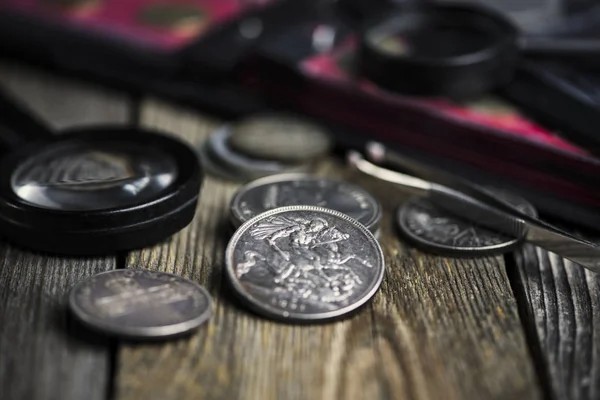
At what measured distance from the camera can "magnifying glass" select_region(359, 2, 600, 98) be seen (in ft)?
3.51

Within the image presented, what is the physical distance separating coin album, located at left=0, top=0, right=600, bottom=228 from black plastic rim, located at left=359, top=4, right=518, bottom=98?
0.06ft

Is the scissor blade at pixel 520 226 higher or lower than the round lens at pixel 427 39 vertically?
lower

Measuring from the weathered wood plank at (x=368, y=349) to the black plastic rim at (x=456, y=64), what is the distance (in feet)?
0.96

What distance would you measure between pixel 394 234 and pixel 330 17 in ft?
1.64

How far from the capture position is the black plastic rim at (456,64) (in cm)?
107

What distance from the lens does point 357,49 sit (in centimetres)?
117

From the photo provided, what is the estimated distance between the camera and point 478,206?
905 millimetres

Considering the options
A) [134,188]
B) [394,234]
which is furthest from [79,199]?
[394,234]

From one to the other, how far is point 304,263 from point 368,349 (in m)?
0.11

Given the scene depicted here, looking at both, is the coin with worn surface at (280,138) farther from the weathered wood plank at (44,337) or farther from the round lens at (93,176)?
the weathered wood plank at (44,337)

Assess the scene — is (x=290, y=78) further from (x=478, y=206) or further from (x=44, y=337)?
(x=44, y=337)

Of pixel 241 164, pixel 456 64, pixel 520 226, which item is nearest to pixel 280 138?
pixel 241 164

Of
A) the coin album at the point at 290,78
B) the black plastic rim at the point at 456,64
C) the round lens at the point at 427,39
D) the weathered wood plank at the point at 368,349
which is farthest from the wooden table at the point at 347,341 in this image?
the round lens at the point at 427,39

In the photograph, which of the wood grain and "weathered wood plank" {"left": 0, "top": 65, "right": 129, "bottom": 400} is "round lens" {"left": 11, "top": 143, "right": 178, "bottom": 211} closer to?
"weathered wood plank" {"left": 0, "top": 65, "right": 129, "bottom": 400}
